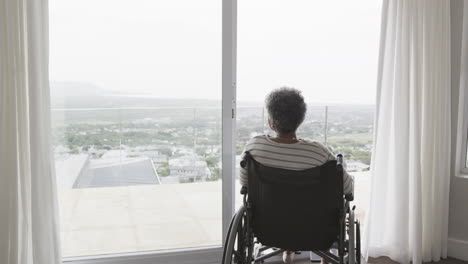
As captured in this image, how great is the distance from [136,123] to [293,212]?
119 cm

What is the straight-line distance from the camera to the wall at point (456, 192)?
9.41 ft

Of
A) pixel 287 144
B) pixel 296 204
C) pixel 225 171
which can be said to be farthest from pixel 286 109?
pixel 225 171

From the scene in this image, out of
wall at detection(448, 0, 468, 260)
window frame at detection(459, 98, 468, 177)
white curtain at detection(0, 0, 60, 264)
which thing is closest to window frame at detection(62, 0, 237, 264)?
white curtain at detection(0, 0, 60, 264)

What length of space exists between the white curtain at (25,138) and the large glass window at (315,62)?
1.19 m

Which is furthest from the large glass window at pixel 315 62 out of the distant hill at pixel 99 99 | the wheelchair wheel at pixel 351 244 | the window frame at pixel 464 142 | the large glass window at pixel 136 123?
the wheelchair wheel at pixel 351 244

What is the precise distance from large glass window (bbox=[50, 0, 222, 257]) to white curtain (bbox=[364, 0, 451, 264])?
110 cm

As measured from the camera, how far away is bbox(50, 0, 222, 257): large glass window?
2.46 metres

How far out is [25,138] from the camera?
2113mm

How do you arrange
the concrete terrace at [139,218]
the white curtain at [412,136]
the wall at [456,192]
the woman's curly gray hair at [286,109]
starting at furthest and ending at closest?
1. the wall at [456,192]
2. the white curtain at [412,136]
3. the concrete terrace at [139,218]
4. the woman's curly gray hair at [286,109]

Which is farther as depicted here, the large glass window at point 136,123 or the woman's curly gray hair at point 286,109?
the large glass window at point 136,123

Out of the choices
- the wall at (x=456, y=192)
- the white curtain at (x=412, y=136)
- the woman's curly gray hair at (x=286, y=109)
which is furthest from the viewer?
the wall at (x=456, y=192)

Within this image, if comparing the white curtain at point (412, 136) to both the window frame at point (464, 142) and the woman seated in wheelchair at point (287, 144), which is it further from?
the woman seated in wheelchair at point (287, 144)

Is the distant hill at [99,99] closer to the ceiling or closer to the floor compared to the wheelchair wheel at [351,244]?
closer to the ceiling

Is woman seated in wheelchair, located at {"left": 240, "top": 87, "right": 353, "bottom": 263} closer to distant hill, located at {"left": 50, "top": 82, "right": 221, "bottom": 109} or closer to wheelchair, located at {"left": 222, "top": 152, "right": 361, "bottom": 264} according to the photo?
wheelchair, located at {"left": 222, "top": 152, "right": 361, "bottom": 264}
